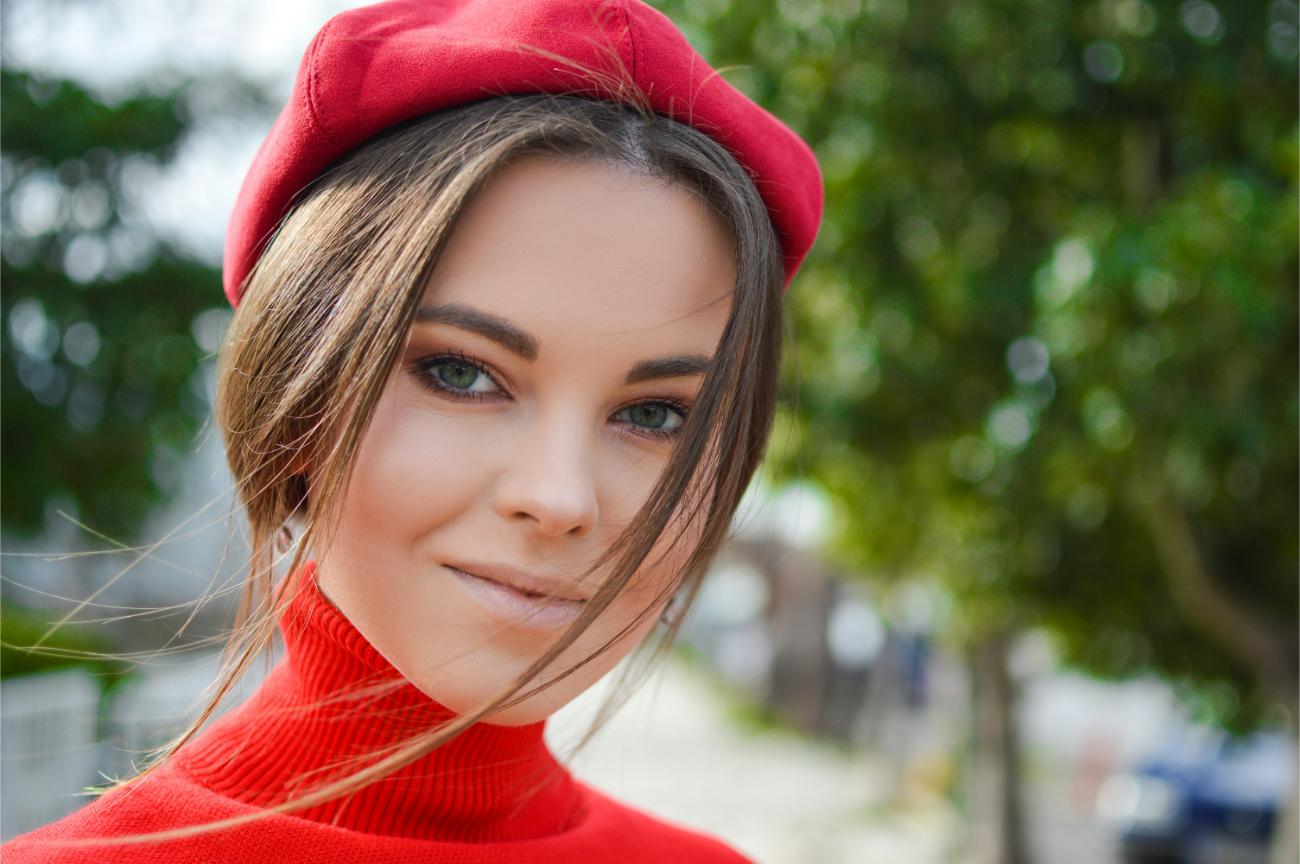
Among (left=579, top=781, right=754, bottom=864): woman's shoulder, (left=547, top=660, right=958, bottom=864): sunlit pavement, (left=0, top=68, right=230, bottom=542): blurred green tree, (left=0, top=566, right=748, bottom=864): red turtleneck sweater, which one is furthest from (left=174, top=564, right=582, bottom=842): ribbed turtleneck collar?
(left=547, top=660, right=958, bottom=864): sunlit pavement

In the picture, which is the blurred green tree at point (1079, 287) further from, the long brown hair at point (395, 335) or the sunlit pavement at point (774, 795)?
the sunlit pavement at point (774, 795)

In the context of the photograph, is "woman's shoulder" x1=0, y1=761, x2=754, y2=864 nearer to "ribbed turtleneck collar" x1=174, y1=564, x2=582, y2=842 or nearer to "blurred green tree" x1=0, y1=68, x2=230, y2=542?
"ribbed turtleneck collar" x1=174, y1=564, x2=582, y2=842

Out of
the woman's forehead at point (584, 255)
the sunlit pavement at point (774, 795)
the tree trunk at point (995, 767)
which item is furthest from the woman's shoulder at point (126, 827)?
the tree trunk at point (995, 767)

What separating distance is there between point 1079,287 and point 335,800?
3.19m

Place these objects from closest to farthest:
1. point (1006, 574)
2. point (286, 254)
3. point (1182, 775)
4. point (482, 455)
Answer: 1. point (482, 455)
2. point (286, 254)
3. point (1006, 574)
4. point (1182, 775)

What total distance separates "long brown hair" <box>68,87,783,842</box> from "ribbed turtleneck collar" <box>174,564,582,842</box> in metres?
0.04

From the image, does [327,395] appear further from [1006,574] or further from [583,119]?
[1006,574]

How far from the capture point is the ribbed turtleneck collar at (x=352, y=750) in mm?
1285

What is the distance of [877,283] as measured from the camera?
18.1 feet

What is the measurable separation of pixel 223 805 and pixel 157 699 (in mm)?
4874

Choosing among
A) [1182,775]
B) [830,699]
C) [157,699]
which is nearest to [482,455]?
[157,699]

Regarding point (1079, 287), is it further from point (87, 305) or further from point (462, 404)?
point (87, 305)

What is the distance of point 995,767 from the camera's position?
9375mm

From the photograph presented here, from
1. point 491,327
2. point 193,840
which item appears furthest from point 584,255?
point 193,840
